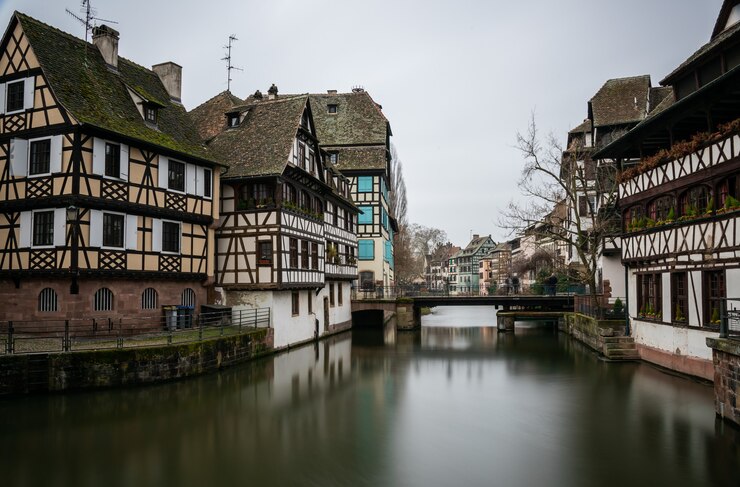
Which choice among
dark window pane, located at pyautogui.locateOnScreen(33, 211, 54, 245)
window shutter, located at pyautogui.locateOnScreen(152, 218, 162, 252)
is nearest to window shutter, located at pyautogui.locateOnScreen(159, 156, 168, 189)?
window shutter, located at pyautogui.locateOnScreen(152, 218, 162, 252)

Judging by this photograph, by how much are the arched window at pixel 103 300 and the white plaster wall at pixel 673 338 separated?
19.0 metres

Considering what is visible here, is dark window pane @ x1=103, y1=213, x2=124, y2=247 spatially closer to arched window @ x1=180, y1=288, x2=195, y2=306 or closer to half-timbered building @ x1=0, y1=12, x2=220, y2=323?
half-timbered building @ x1=0, y1=12, x2=220, y2=323

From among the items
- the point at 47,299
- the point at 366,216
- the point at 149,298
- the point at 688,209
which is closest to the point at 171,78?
the point at 149,298

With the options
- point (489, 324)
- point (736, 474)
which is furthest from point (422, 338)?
point (736, 474)

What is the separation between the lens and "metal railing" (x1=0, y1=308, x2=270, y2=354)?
16.3 meters

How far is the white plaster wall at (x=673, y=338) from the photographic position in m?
17.2

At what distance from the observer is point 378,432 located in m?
12.8

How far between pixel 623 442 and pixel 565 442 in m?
1.18

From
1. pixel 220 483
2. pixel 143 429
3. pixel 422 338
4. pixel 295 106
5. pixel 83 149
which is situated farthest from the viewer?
pixel 422 338

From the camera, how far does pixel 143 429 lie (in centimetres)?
1273

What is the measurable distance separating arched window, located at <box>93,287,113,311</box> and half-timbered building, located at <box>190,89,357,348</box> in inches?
229

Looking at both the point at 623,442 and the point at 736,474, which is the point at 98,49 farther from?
the point at 736,474

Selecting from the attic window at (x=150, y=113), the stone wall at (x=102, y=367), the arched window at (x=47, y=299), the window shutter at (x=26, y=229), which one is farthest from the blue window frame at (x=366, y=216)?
the arched window at (x=47, y=299)

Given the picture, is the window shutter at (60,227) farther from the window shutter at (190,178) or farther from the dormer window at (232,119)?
the dormer window at (232,119)
